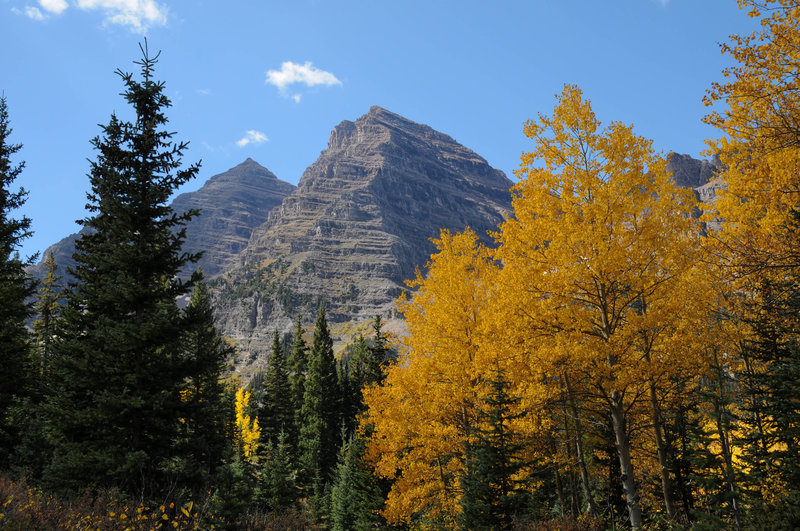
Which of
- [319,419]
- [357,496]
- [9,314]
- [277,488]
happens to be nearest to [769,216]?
[357,496]

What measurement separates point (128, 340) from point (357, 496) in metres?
16.0

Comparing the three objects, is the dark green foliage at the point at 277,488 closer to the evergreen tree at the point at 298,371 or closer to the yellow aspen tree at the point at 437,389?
the evergreen tree at the point at 298,371

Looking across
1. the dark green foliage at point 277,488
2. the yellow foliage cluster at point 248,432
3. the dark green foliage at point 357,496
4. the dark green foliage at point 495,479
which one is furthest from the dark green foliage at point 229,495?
the yellow foliage cluster at point 248,432

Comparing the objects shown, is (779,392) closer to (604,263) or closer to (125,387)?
(604,263)

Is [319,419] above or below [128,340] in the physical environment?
below

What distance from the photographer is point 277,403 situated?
5766cm

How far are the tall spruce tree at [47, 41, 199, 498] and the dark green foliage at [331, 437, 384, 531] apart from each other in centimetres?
1207

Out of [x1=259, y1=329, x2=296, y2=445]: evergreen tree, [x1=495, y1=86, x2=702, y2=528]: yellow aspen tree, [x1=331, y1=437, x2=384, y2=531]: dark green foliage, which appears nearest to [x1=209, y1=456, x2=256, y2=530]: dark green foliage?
[x1=331, y1=437, x2=384, y2=531]: dark green foliage

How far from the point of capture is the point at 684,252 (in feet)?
33.2

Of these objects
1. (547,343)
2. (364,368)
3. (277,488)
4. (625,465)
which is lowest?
(277,488)

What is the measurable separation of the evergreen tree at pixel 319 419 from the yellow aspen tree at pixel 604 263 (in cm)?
3726

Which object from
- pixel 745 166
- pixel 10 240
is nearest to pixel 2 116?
pixel 10 240

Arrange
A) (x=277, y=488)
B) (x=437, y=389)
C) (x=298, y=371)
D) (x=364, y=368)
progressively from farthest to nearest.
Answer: (x=298, y=371) → (x=364, y=368) → (x=277, y=488) → (x=437, y=389)

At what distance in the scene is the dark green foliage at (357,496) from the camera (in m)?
21.2
